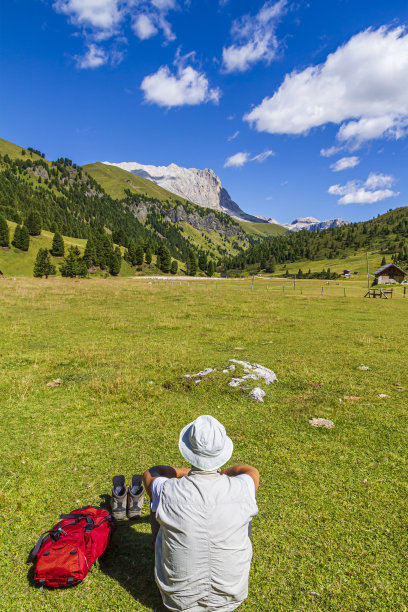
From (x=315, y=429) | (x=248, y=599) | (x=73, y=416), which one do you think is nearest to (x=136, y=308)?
(x=73, y=416)

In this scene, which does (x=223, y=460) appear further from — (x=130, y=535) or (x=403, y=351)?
(x=403, y=351)

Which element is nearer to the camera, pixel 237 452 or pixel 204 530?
pixel 204 530

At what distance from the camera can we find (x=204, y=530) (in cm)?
325

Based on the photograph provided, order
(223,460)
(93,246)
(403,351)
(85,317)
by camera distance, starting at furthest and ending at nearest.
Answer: (93,246) → (85,317) → (403,351) → (223,460)

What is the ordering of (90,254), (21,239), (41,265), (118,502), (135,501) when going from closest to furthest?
(118,502) → (135,501) → (41,265) → (21,239) → (90,254)

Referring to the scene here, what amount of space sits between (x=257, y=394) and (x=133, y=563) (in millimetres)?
6779

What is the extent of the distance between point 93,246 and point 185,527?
139 metres

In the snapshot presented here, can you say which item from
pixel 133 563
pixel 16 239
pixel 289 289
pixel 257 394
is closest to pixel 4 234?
pixel 16 239

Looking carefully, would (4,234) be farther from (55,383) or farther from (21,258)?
(55,383)

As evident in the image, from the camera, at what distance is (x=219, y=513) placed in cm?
328

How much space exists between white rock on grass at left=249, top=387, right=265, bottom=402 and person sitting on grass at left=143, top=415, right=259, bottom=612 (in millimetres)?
7132

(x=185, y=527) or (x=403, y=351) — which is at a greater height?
(x=185, y=527)

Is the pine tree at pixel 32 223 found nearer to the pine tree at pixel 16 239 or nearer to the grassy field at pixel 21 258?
the grassy field at pixel 21 258

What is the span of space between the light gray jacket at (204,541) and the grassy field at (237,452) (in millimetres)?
1084
